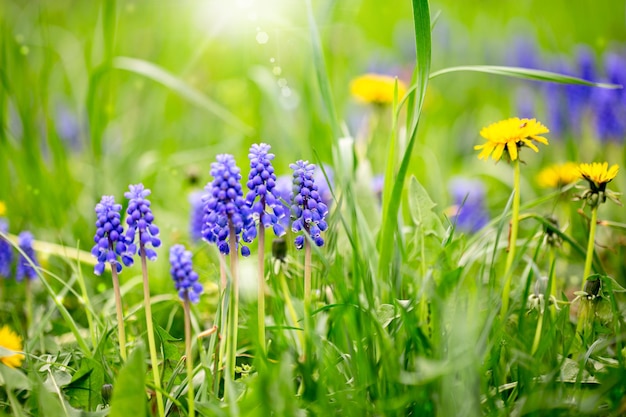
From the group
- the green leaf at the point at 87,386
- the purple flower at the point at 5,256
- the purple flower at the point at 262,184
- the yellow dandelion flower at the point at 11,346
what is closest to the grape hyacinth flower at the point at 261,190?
the purple flower at the point at 262,184

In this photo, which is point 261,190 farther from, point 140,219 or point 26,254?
point 26,254

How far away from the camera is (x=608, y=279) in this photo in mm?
1782

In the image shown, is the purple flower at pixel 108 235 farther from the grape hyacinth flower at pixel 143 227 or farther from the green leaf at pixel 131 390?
the green leaf at pixel 131 390

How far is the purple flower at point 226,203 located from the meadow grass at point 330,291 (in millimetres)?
35

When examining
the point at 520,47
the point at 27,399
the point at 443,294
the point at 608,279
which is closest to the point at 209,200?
the point at 443,294

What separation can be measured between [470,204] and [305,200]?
182 centimetres

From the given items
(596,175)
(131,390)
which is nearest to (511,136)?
(596,175)

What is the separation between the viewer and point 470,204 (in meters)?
3.28

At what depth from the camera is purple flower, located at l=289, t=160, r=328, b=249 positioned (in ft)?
5.33

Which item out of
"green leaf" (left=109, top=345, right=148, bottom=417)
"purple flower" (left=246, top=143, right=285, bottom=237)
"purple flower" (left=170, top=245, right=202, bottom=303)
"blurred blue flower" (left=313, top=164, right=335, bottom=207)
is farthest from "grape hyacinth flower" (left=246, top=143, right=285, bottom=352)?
"blurred blue flower" (left=313, top=164, right=335, bottom=207)

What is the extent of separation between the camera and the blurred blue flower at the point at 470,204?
315 centimetres

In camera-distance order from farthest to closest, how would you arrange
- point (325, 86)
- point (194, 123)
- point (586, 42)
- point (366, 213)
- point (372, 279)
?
point (586, 42) < point (194, 123) < point (366, 213) < point (325, 86) < point (372, 279)

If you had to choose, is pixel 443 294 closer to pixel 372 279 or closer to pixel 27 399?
pixel 372 279

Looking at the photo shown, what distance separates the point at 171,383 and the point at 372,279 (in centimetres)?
63
